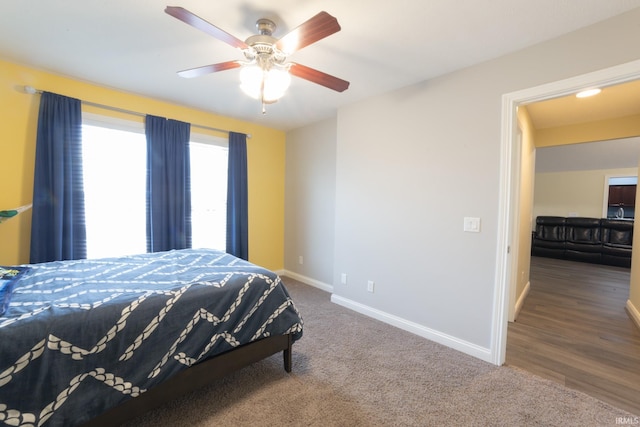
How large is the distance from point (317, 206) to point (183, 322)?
8.81 feet

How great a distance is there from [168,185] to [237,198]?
90 cm

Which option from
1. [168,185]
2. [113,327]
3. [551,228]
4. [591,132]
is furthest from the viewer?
[551,228]

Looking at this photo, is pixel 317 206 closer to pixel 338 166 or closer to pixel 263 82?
pixel 338 166

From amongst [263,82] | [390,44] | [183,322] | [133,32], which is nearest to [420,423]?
[183,322]

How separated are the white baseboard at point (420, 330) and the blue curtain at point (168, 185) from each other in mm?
2175

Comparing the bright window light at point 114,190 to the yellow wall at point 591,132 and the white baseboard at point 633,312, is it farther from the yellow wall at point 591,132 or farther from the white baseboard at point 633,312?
the white baseboard at point 633,312

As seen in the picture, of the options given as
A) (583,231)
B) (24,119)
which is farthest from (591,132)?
(24,119)

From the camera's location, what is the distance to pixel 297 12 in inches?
64.4

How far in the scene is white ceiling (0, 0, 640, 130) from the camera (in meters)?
1.59

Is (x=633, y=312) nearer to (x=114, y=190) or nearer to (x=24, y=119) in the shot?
(x=114, y=190)

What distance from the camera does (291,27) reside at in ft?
5.91

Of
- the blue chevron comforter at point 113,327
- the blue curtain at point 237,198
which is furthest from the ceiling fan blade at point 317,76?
the blue curtain at point 237,198

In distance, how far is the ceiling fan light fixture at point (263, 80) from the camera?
1711 millimetres
